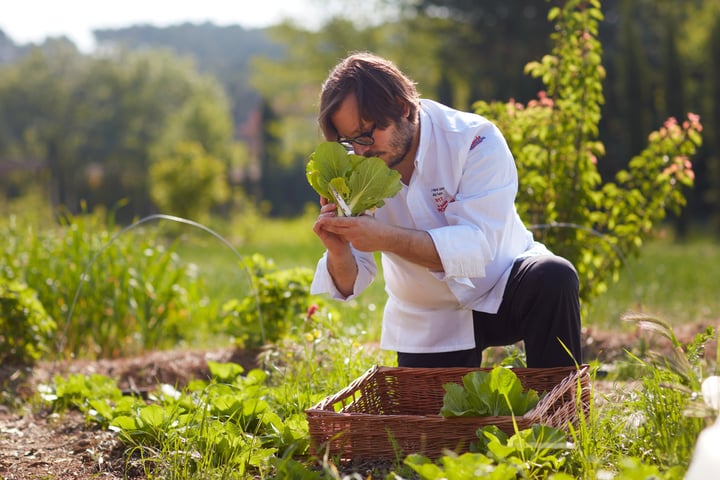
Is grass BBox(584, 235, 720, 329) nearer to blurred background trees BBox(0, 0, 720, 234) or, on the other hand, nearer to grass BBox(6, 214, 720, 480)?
grass BBox(6, 214, 720, 480)

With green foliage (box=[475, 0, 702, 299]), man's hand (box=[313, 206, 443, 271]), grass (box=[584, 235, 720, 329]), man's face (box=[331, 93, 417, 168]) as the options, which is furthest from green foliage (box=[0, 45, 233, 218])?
man's hand (box=[313, 206, 443, 271])

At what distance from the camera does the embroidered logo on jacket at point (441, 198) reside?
7.90ft

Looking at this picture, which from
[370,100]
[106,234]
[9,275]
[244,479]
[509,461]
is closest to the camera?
[509,461]

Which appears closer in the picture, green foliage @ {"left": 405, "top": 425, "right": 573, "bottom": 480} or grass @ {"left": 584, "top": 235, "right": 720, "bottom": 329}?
green foliage @ {"left": 405, "top": 425, "right": 573, "bottom": 480}

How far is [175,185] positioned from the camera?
1495 cm

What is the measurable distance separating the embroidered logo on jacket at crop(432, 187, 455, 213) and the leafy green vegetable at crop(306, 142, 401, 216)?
0.29 m

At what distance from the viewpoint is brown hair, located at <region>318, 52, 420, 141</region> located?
2211 mm

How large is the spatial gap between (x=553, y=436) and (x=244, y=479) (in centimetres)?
76

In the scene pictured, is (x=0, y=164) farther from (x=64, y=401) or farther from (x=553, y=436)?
(x=553, y=436)

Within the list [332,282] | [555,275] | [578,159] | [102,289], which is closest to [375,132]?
[332,282]

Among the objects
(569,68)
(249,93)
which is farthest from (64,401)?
(249,93)

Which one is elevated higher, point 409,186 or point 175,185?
point 409,186

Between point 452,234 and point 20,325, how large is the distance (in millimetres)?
2562

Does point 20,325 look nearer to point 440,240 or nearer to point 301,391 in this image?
point 301,391
